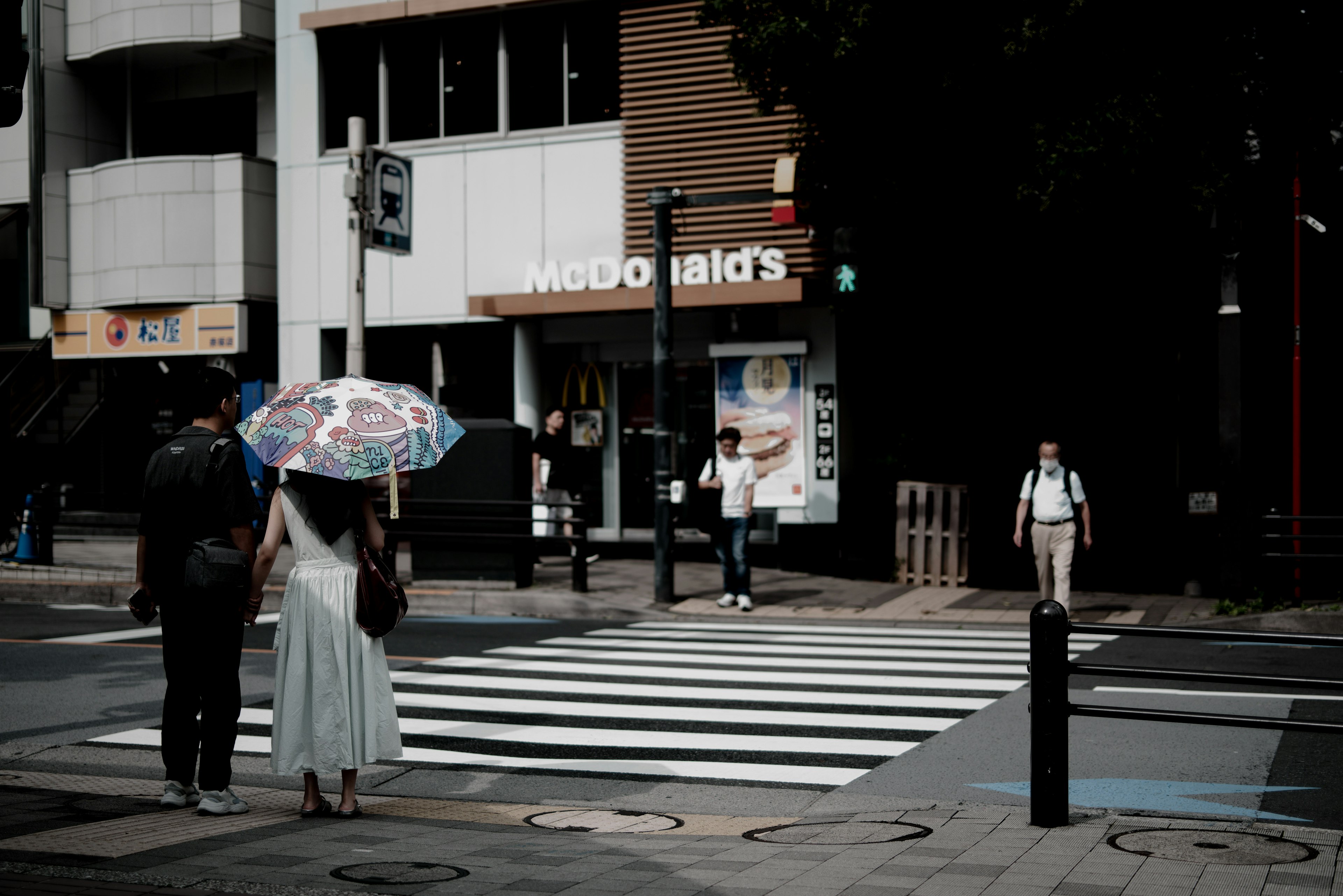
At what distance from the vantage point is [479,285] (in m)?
20.1

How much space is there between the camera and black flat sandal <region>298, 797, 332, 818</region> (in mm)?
5938

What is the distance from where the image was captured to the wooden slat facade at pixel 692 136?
1853 centimetres

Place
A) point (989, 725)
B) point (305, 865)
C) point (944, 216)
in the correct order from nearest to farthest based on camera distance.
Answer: point (305, 865) < point (989, 725) < point (944, 216)

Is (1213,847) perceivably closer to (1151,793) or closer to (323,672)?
(1151,793)

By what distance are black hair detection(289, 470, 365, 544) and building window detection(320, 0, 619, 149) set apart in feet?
48.2

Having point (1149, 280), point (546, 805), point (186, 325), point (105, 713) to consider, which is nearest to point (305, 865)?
point (546, 805)

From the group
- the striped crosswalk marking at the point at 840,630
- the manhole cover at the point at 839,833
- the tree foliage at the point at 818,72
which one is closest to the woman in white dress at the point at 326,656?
the manhole cover at the point at 839,833

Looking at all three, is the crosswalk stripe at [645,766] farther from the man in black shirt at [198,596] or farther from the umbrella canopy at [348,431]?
the umbrella canopy at [348,431]

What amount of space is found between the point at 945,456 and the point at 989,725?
34.0 ft

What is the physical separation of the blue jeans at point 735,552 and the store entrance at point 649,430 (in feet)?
14.6

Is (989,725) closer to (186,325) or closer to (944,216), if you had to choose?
(944,216)

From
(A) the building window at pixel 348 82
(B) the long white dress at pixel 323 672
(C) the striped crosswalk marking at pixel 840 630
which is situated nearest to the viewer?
(B) the long white dress at pixel 323 672

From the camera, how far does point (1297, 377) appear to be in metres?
14.2

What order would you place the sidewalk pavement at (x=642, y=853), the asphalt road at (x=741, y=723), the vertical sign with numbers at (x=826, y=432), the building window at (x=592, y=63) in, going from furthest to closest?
the building window at (x=592, y=63) < the vertical sign with numbers at (x=826, y=432) < the asphalt road at (x=741, y=723) < the sidewalk pavement at (x=642, y=853)
